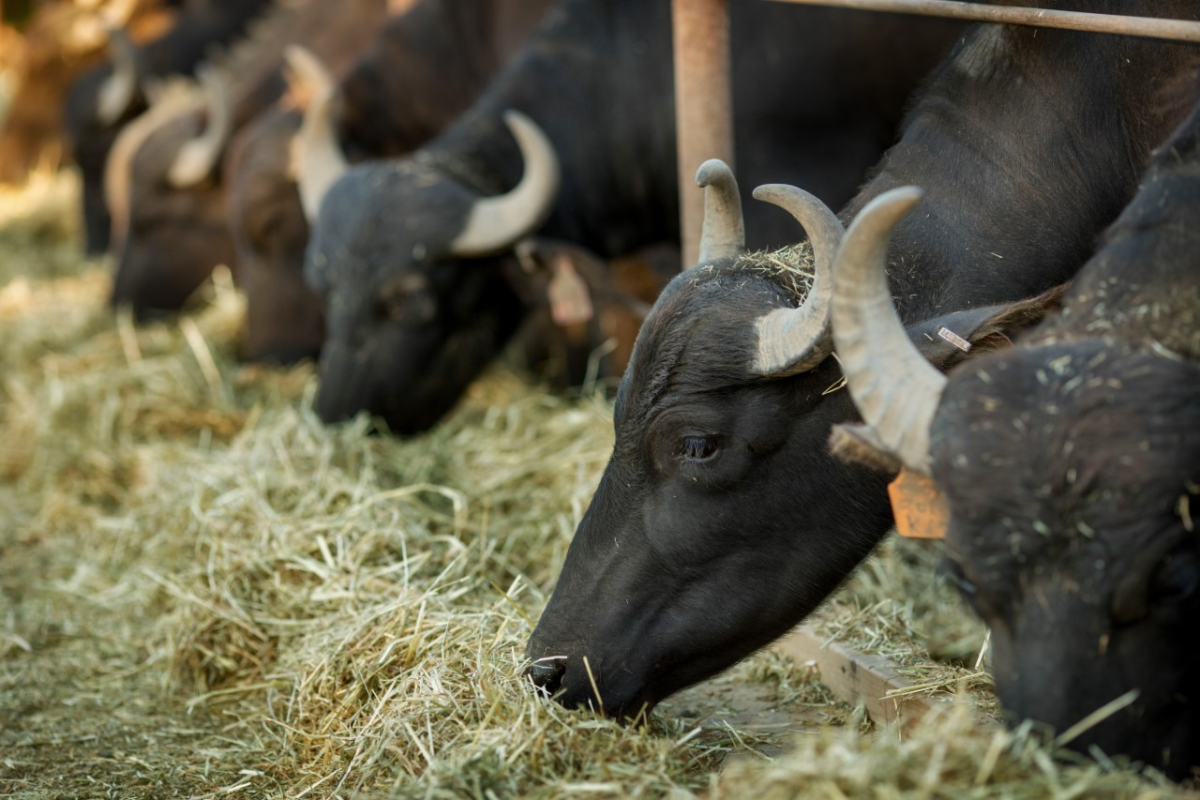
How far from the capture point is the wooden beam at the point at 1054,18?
297 centimetres

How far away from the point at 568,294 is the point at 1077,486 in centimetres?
353

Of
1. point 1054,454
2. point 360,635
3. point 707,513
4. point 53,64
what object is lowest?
point 53,64

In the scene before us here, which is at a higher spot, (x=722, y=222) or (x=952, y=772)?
(x=722, y=222)

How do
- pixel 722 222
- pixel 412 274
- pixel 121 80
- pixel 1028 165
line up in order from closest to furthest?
pixel 722 222 → pixel 1028 165 → pixel 412 274 → pixel 121 80

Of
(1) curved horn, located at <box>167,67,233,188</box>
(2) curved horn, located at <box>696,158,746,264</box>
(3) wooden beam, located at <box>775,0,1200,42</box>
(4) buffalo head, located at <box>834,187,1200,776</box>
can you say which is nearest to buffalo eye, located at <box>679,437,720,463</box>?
(2) curved horn, located at <box>696,158,746,264</box>

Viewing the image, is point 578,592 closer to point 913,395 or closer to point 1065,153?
point 913,395

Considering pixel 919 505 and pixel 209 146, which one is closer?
pixel 919 505

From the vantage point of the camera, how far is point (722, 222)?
3.41 meters

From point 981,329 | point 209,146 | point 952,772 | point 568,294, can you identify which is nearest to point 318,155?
point 568,294

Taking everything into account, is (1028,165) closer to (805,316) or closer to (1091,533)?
(805,316)

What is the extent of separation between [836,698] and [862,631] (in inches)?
9.5

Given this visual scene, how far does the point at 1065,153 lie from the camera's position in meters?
3.54

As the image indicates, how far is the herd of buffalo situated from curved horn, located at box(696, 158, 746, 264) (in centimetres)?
1

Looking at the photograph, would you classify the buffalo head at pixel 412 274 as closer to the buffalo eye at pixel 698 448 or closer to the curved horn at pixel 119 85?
the buffalo eye at pixel 698 448
